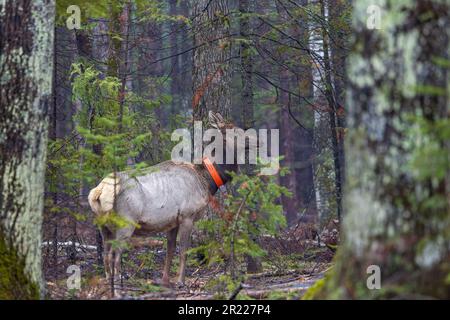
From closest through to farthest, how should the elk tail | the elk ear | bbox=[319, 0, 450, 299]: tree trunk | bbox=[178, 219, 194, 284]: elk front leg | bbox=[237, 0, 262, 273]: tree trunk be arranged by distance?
bbox=[319, 0, 450, 299]: tree trunk
the elk tail
bbox=[178, 219, 194, 284]: elk front leg
the elk ear
bbox=[237, 0, 262, 273]: tree trunk

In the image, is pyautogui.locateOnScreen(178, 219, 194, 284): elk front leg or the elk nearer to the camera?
the elk

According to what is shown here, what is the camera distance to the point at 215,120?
12.5 m

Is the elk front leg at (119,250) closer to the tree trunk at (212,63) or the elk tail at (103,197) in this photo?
the elk tail at (103,197)

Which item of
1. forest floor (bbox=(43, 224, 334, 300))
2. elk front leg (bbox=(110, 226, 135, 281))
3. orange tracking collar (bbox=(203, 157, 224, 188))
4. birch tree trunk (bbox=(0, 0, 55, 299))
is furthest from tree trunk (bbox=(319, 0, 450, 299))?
orange tracking collar (bbox=(203, 157, 224, 188))

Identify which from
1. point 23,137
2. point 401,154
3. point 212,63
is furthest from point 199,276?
point 401,154

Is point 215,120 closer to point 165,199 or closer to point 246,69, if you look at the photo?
point 246,69

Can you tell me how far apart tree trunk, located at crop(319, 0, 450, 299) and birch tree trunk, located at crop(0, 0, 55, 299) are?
323 cm

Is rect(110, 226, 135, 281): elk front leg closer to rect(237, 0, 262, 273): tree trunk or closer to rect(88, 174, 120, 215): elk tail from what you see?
rect(88, 174, 120, 215): elk tail

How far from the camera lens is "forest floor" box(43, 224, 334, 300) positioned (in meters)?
8.68

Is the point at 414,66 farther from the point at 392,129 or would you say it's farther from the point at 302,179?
the point at 302,179

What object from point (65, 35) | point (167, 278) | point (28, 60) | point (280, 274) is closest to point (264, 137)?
point (280, 274)

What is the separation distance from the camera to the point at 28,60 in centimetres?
740

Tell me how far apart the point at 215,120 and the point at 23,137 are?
217 inches
